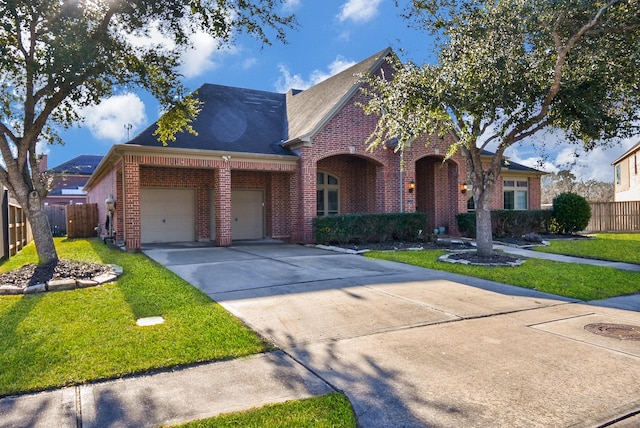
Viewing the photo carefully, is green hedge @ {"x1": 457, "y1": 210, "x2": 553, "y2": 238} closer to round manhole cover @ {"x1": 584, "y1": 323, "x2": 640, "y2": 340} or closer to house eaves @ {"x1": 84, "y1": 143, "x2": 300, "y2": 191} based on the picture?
house eaves @ {"x1": 84, "y1": 143, "x2": 300, "y2": 191}

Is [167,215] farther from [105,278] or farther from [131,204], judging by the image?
[105,278]

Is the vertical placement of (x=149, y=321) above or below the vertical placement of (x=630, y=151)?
below

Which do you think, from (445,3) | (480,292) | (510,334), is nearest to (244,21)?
(445,3)

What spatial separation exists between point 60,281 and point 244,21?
6.30 meters

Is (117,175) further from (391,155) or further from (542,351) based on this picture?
(542,351)

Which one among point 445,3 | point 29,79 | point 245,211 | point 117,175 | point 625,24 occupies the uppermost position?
point 445,3

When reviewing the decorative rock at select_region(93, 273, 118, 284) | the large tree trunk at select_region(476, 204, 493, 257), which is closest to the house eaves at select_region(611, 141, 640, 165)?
the large tree trunk at select_region(476, 204, 493, 257)

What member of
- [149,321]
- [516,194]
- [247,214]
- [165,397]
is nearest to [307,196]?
[247,214]

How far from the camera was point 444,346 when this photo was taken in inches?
181

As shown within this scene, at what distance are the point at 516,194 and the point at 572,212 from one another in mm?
3430

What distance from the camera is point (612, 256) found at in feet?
39.7

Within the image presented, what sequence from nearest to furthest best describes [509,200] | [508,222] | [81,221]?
[508,222] → [81,221] → [509,200]

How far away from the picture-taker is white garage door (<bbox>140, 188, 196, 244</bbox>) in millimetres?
15664

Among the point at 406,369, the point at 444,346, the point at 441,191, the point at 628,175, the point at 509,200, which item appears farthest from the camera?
the point at 628,175
